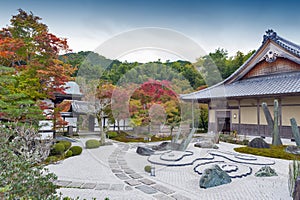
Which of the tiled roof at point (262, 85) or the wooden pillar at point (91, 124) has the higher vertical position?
the tiled roof at point (262, 85)

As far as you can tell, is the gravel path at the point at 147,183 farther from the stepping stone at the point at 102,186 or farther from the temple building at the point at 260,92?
the temple building at the point at 260,92

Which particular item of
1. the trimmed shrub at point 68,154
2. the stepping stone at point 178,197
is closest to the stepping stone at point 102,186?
the stepping stone at point 178,197

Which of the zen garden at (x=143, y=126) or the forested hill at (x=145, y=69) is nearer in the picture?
the zen garden at (x=143, y=126)

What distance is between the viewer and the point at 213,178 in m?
4.49

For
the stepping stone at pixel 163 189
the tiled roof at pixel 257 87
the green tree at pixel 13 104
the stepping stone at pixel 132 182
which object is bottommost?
the stepping stone at pixel 132 182

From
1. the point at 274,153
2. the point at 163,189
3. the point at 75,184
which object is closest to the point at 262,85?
the point at 274,153

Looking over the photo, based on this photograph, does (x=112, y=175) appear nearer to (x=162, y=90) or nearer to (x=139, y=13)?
(x=139, y=13)

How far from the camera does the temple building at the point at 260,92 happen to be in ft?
34.2

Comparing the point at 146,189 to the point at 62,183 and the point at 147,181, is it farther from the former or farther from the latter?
the point at 62,183

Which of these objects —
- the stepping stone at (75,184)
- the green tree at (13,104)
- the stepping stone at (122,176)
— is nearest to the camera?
the stepping stone at (75,184)

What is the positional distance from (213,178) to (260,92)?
785 cm

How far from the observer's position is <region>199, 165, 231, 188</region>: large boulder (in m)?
4.41

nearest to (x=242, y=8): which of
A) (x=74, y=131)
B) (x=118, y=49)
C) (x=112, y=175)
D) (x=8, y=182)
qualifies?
(x=118, y=49)

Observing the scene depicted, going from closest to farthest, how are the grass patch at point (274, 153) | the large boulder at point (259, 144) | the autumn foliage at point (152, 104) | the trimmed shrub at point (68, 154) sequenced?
the grass patch at point (274, 153) < the trimmed shrub at point (68, 154) < the large boulder at point (259, 144) < the autumn foliage at point (152, 104)
